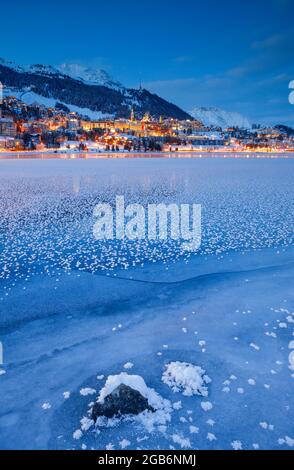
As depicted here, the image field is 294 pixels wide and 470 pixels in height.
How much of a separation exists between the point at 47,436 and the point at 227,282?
488 cm

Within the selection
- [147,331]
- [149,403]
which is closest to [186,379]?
[149,403]

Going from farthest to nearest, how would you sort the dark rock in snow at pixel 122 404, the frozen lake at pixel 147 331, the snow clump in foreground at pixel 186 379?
the snow clump in foreground at pixel 186 379 < the dark rock in snow at pixel 122 404 < the frozen lake at pixel 147 331

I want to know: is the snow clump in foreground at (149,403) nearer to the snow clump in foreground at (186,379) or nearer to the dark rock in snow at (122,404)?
the dark rock in snow at (122,404)

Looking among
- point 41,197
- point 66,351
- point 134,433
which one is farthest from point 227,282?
point 41,197

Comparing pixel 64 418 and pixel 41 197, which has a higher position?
pixel 41 197

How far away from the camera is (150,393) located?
12.5ft

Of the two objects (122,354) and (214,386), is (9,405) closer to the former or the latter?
(122,354)

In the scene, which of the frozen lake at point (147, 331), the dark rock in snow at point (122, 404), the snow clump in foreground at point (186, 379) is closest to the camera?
the frozen lake at point (147, 331)

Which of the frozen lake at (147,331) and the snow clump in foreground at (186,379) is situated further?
the snow clump in foreground at (186,379)

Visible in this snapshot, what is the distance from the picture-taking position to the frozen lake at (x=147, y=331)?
11.3 feet

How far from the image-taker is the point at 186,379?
13.4 ft

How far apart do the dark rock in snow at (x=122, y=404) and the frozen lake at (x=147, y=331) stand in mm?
153

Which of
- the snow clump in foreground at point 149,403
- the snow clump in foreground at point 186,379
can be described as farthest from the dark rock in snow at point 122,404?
the snow clump in foreground at point 186,379

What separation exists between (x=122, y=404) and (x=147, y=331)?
170 cm
